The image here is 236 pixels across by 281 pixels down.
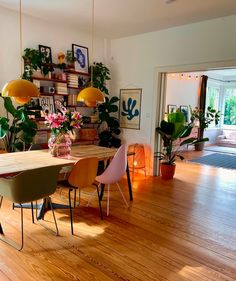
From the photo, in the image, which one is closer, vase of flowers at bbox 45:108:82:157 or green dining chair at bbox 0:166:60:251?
green dining chair at bbox 0:166:60:251

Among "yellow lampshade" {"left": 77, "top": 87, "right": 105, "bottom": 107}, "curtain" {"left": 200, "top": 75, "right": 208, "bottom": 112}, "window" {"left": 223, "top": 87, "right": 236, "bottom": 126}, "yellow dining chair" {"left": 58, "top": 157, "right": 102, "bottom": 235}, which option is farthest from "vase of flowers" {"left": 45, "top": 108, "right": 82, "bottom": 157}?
"window" {"left": 223, "top": 87, "right": 236, "bottom": 126}

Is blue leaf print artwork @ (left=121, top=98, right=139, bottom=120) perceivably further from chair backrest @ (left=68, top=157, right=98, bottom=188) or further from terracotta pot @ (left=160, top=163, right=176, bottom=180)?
chair backrest @ (left=68, top=157, right=98, bottom=188)

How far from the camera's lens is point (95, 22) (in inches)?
184

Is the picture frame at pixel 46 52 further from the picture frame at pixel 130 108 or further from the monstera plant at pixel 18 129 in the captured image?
the picture frame at pixel 130 108

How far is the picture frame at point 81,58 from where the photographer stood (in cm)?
523

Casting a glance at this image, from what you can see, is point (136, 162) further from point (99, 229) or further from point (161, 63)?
point (99, 229)

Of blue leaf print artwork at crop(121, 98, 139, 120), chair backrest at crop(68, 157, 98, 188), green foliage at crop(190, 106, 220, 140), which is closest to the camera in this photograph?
chair backrest at crop(68, 157, 98, 188)

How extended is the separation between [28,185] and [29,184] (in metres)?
0.01

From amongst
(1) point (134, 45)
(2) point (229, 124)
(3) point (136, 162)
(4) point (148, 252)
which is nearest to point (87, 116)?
(3) point (136, 162)

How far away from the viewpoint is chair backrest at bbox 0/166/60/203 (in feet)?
7.84

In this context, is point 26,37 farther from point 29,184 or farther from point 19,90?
point 29,184

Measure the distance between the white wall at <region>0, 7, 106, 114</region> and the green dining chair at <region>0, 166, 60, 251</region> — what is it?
98.6 inches

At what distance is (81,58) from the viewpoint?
5.35 meters

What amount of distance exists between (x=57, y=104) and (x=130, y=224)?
282 cm
